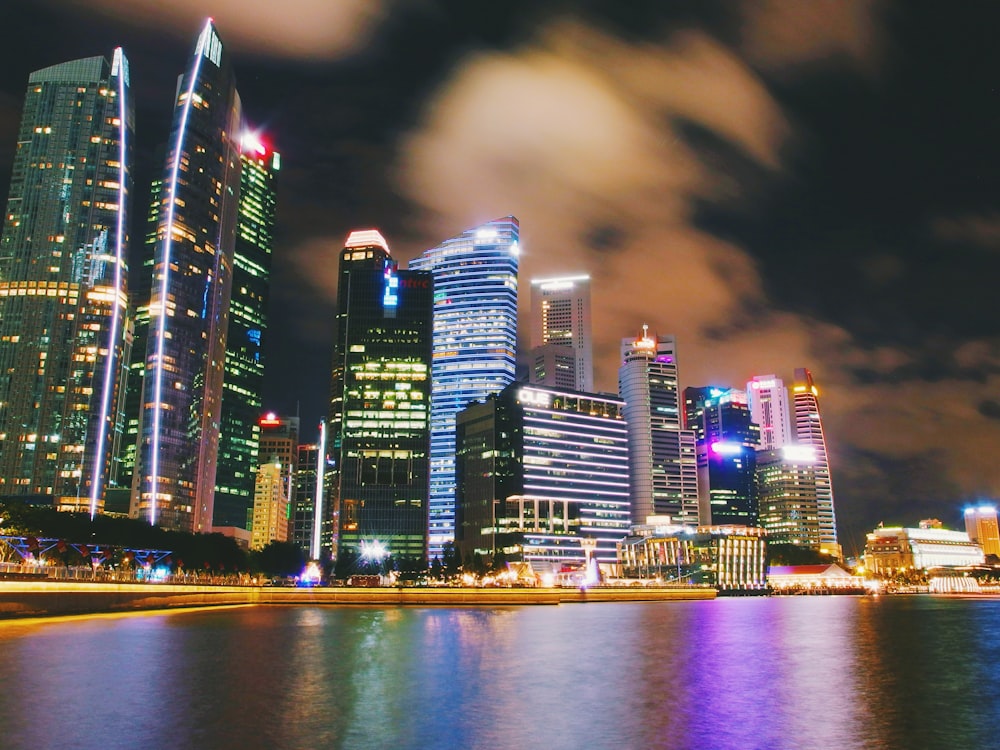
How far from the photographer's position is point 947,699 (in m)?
39.9

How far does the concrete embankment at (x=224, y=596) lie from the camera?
85.4 metres

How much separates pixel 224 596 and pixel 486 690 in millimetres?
108951

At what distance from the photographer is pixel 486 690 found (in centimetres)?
4100

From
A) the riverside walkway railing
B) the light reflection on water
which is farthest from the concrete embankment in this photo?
the light reflection on water

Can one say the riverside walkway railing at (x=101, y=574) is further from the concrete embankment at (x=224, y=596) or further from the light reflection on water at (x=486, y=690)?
the light reflection on water at (x=486, y=690)

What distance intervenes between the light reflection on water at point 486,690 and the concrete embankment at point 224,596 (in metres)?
13.8

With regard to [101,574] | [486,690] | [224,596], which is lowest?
[224,596]

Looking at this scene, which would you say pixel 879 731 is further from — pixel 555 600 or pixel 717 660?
pixel 555 600

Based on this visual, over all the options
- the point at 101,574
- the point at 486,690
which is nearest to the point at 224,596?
the point at 101,574

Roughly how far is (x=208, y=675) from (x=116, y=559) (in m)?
103

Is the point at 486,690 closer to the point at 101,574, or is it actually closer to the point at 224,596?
the point at 101,574

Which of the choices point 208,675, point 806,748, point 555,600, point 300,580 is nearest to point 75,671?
point 208,675

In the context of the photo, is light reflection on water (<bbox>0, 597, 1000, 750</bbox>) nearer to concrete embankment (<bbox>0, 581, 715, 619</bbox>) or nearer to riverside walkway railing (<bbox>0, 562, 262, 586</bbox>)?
concrete embankment (<bbox>0, 581, 715, 619</bbox>)

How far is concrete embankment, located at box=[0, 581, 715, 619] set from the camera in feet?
280
